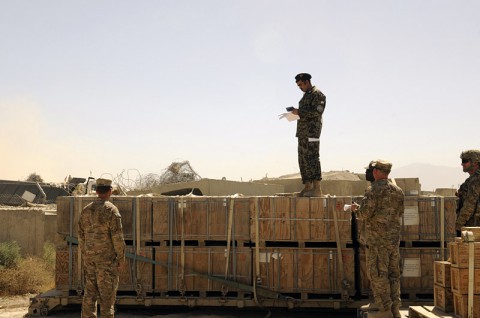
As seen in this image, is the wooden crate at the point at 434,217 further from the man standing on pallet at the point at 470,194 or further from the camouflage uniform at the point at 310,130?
the camouflage uniform at the point at 310,130

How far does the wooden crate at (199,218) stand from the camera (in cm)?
789

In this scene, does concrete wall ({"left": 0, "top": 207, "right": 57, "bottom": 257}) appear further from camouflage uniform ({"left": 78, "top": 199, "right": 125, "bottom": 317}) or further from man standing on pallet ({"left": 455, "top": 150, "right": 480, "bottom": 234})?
man standing on pallet ({"left": 455, "top": 150, "right": 480, "bottom": 234})

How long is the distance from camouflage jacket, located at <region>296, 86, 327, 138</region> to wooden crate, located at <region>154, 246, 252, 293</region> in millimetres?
2268

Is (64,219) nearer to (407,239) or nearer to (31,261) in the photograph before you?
(31,261)

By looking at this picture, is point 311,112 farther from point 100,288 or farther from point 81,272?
point 81,272

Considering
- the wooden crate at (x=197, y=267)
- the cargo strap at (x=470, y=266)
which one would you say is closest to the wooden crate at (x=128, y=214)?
the wooden crate at (x=197, y=267)

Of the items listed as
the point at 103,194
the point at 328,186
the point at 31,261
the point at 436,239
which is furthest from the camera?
the point at 328,186

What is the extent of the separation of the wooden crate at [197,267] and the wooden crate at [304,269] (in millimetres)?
287

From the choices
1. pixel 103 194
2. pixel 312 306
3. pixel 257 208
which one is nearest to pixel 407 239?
pixel 312 306

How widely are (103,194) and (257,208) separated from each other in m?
2.49

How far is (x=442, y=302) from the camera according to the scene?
5883 millimetres

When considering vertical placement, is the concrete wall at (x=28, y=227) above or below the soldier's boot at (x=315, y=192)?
below

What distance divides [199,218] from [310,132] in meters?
2.40

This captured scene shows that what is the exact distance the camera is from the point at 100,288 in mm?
6438
